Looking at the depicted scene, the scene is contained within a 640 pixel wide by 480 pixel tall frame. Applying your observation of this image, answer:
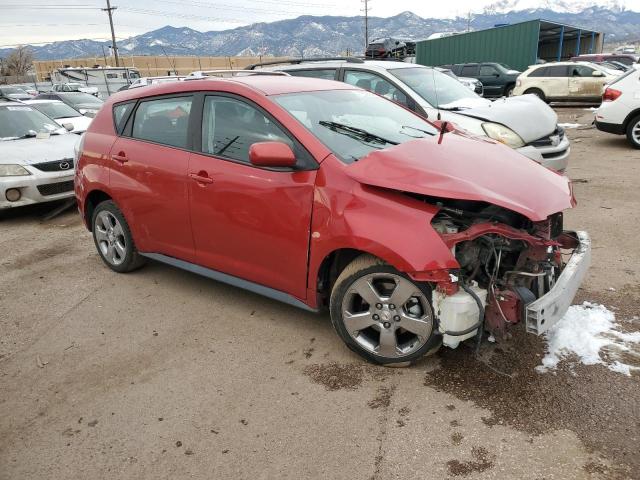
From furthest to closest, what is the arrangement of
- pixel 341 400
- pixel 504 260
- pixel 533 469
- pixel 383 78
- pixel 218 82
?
pixel 383 78 → pixel 218 82 → pixel 504 260 → pixel 341 400 → pixel 533 469

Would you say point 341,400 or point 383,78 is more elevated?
point 383,78

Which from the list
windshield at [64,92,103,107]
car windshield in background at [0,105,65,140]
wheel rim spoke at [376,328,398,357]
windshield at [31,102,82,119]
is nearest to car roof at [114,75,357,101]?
wheel rim spoke at [376,328,398,357]

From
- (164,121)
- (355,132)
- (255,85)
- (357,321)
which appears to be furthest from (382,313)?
(164,121)

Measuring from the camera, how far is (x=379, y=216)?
293 centimetres

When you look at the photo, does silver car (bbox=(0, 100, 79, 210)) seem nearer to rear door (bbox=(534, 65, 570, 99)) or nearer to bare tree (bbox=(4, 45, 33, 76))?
rear door (bbox=(534, 65, 570, 99))

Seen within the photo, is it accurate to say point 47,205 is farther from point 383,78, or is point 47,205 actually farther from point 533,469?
point 533,469

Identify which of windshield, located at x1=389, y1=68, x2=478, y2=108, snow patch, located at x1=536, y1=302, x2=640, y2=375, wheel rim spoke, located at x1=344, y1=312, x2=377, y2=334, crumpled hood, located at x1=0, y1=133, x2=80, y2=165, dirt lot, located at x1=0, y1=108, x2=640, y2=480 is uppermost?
windshield, located at x1=389, y1=68, x2=478, y2=108

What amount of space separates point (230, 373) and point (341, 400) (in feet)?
2.50

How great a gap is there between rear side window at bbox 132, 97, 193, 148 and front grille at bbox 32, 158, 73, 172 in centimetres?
342

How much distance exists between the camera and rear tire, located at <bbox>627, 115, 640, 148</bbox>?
368 inches

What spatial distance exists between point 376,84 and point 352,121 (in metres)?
3.43

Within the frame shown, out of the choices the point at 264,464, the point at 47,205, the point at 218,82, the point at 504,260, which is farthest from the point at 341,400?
the point at 47,205

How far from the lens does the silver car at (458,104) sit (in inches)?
240

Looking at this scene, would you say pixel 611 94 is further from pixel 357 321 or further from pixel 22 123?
pixel 22 123
